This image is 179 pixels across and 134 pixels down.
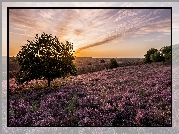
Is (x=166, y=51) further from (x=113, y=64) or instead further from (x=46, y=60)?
(x=46, y=60)

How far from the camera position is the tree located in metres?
8.16

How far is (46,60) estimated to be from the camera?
8375mm

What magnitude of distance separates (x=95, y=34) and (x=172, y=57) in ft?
7.57

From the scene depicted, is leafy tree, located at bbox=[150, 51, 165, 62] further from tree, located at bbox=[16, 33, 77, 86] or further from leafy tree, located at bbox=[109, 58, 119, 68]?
tree, located at bbox=[16, 33, 77, 86]

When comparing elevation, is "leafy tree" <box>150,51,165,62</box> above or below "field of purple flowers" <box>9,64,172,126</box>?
above

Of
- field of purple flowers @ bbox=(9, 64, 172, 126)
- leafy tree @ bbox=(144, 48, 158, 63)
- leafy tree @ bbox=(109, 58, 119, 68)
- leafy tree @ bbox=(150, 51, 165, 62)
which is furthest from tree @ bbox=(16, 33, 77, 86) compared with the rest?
leafy tree @ bbox=(150, 51, 165, 62)

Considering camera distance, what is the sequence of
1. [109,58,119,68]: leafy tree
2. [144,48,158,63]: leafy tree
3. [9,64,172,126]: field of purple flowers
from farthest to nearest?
1. [109,58,119,68]: leafy tree
2. [144,48,158,63]: leafy tree
3. [9,64,172,126]: field of purple flowers

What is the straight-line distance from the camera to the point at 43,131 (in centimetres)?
780

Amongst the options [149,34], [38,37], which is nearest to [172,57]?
[149,34]

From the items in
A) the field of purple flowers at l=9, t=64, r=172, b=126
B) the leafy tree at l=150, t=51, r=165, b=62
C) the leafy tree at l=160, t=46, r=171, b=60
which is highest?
the leafy tree at l=160, t=46, r=171, b=60

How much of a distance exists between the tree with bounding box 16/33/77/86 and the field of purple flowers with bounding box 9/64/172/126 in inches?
8.5

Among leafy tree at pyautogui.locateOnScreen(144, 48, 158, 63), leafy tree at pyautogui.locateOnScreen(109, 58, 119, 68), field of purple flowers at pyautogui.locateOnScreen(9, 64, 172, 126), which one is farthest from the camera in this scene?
leafy tree at pyautogui.locateOnScreen(109, 58, 119, 68)

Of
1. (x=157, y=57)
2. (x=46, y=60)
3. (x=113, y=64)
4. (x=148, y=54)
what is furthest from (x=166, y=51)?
(x=46, y=60)

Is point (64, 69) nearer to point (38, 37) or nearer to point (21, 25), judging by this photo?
point (38, 37)
